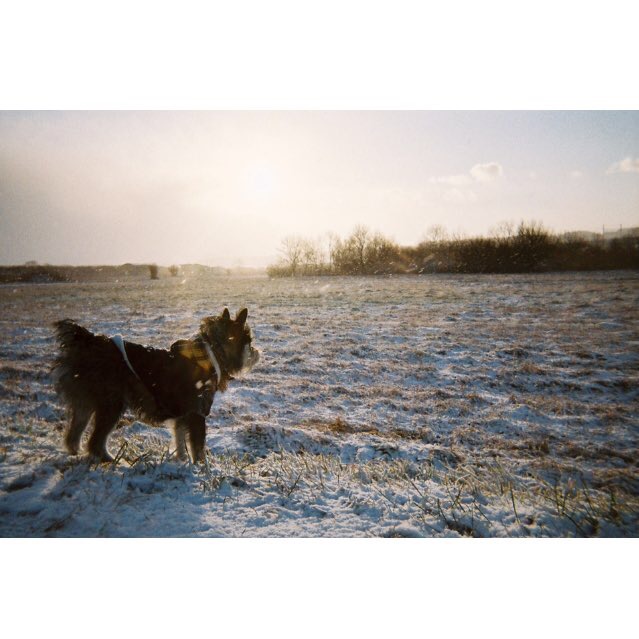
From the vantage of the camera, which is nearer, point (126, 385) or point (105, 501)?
point (105, 501)

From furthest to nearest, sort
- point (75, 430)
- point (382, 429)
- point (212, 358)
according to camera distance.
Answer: point (382, 429), point (212, 358), point (75, 430)

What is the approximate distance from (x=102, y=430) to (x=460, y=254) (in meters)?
8.03

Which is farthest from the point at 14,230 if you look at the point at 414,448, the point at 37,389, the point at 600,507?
the point at 600,507

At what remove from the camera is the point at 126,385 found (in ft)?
10.5

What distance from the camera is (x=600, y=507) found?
2.79 metres

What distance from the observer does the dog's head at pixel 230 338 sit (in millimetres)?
3736

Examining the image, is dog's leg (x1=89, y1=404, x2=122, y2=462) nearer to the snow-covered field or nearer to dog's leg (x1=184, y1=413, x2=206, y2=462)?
the snow-covered field

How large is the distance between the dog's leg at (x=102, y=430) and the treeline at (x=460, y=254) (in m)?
3.91

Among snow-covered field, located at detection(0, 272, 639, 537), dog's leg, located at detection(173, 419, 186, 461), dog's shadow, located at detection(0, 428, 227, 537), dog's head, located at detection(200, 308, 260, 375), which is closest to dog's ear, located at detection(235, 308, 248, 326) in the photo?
dog's head, located at detection(200, 308, 260, 375)

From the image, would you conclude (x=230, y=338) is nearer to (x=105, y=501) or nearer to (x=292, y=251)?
(x=105, y=501)

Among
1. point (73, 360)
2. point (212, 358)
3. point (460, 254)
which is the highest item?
point (460, 254)

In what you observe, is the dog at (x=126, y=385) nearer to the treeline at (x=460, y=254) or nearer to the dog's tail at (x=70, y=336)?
the dog's tail at (x=70, y=336)

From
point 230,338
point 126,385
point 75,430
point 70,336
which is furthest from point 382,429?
point 70,336

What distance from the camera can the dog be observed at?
10.2ft
